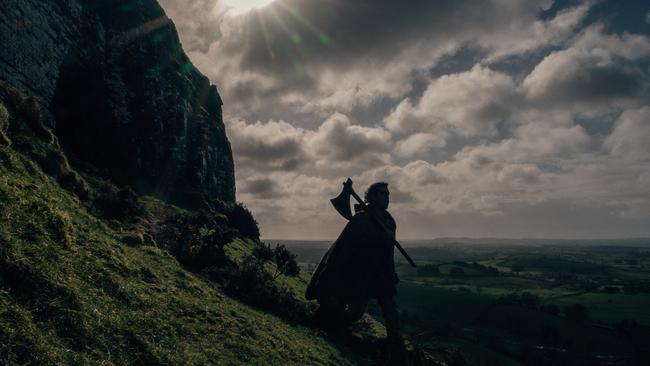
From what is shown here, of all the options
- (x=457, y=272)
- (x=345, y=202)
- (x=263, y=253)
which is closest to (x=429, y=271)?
(x=457, y=272)

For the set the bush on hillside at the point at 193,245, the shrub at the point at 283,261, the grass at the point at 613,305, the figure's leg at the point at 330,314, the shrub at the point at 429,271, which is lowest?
the grass at the point at 613,305

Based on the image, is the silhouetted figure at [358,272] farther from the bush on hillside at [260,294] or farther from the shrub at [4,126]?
the shrub at [4,126]

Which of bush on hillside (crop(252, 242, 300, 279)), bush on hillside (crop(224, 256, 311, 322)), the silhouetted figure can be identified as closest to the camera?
the silhouetted figure

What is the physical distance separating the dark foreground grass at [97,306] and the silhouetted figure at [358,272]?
235 centimetres

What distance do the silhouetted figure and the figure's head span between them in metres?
0.31

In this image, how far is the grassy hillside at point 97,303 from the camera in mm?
7633

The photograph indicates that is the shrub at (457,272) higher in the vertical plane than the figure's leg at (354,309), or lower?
lower

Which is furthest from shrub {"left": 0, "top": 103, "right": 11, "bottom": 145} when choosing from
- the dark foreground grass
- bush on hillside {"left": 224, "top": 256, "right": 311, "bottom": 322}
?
bush on hillside {"left": 224, "top": 256, "right": 311, "bottom": 322}

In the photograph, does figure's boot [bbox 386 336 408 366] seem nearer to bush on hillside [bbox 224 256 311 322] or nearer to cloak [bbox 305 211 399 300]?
cloak [bbox 305 211 399 300]

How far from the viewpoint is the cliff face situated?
88.1ft

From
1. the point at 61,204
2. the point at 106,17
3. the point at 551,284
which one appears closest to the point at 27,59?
the point at 61,204

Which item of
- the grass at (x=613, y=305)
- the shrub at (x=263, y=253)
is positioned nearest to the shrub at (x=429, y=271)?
the grass at (x=613, y=305)

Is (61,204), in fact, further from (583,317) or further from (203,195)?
(583,317)

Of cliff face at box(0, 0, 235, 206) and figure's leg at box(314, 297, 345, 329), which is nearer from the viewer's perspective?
figure's leg at box(314, 297, 345, 329)
